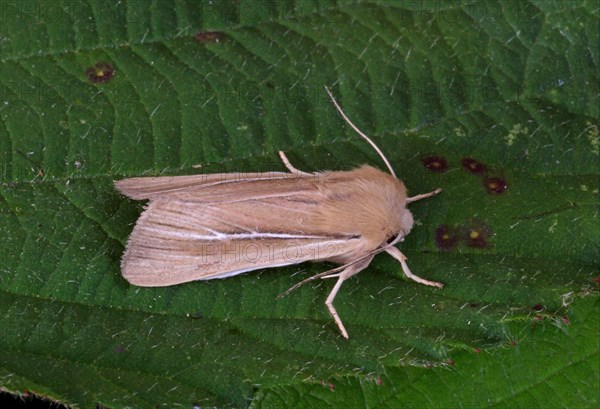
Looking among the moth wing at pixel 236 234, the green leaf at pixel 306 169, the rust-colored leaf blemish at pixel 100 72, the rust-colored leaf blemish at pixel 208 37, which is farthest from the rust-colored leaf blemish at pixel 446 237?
the rust-colored leaf blemish at pixel 100 72

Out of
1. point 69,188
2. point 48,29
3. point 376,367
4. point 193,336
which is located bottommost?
point 376,367

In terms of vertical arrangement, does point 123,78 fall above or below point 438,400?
above

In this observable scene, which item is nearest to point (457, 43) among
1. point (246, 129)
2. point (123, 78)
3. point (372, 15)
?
point (372, 15)

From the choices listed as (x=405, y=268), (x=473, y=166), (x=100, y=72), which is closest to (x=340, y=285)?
(x=405, y=268)

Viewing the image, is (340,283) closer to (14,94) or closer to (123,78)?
(123,78)

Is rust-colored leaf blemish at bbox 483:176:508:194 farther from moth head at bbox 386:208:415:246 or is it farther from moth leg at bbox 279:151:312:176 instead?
moth leg at bbox 279:151:312:176

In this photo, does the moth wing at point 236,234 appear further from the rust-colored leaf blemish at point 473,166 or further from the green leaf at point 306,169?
the rust-colored leaf blemish at point 473,166
